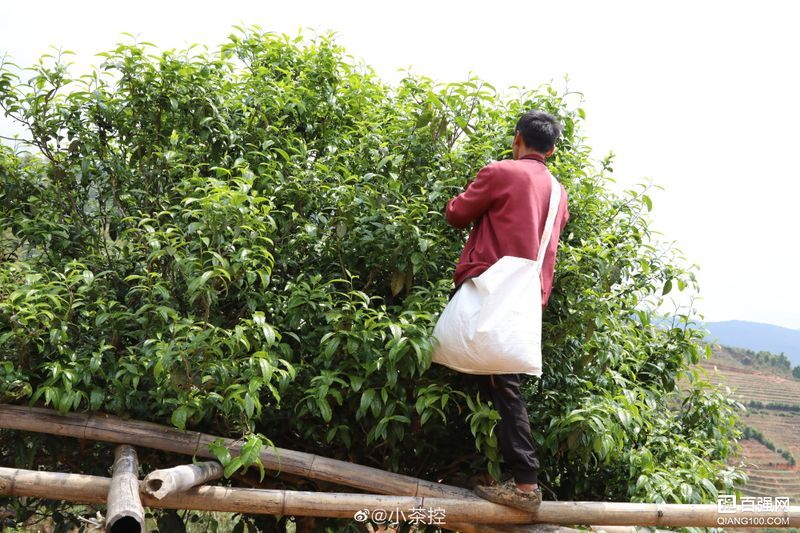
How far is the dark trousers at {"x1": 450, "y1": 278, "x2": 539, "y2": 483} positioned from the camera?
3.20 m

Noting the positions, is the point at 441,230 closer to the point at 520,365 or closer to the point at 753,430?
the point at 520,365

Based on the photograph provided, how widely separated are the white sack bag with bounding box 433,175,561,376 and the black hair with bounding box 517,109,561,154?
1.58 ft

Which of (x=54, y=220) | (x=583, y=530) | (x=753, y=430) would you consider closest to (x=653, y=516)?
(x=583, y=530)

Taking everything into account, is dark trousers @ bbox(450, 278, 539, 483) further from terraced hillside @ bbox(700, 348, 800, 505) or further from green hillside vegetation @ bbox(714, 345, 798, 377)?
green hillside vegetation @ bbox(714, 345, 798, 377)

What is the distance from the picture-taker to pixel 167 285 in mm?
3605

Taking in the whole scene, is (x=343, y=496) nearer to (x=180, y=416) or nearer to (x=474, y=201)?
(x=180, y=416)

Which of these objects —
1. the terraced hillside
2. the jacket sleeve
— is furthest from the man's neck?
the terraced hillside

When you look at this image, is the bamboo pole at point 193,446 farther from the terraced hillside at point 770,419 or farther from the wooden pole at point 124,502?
the terraced hillside at point 770,419

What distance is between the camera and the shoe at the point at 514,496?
10.6ft

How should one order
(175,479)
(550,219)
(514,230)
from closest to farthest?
(175,479)
(514,230)
(550,219)

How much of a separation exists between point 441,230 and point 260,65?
1643 millimetres

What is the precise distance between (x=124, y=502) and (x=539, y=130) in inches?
84.8

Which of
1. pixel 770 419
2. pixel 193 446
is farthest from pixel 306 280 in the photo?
pixel 770 419

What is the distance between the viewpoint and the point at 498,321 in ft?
9.94
